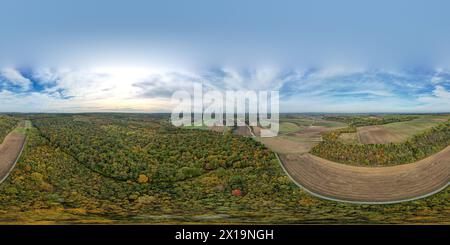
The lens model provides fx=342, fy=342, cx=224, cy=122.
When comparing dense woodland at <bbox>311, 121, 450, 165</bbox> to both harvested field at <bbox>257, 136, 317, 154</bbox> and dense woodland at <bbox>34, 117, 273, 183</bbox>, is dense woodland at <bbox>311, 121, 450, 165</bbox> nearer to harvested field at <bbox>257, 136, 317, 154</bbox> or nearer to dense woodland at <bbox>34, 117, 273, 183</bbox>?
harvested field at <bbox>257, 136, 317, 154</bbox>

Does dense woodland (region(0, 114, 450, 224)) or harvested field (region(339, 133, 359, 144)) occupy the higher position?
harvested field (region(339, 133, 359, 144))

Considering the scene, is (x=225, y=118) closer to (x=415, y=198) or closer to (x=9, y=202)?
(x=415, y=198)

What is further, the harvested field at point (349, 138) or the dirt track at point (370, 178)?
the harvested field at point (349, 138)

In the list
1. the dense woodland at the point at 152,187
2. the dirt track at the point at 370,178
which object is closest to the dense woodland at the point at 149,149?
the dense woodland at the point at 152,187

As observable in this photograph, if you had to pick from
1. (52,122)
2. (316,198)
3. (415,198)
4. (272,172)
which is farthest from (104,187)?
(415,198)

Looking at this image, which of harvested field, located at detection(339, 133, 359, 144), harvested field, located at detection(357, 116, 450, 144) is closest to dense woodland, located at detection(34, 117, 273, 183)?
harvested field, located at detection(339, 133, 359, 144)

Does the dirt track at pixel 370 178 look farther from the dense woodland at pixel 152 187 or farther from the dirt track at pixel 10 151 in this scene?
the dirt track at pixel 10 151

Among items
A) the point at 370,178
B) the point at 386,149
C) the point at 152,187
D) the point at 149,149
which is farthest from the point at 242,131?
the point at 386,149
